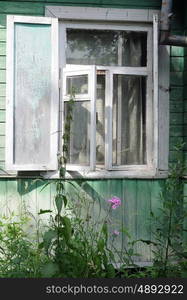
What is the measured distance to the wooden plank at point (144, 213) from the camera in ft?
15.9

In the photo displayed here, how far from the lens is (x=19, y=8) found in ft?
15.8

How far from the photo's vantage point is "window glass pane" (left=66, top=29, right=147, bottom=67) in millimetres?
4906

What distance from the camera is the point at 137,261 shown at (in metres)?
4.85

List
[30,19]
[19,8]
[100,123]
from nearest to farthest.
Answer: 1. [30,19]
2. [19,8]
3. [100,123]

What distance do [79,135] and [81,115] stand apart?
0.19 m

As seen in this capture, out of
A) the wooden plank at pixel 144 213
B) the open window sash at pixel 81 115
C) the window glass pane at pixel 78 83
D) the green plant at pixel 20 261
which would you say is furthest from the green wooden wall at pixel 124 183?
the green plant at pixel 20 261

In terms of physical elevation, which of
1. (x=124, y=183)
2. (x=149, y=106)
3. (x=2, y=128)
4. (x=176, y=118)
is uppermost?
(x=149, y=106)

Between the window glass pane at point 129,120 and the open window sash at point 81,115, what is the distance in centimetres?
26

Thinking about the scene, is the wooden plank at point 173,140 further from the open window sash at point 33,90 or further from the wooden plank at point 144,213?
the open window sash at point 33,90

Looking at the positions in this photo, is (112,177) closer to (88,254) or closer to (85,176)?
(85,176)

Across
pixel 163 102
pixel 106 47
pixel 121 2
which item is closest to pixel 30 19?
pixel 106 47

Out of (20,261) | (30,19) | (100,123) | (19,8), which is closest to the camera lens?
(20,261)

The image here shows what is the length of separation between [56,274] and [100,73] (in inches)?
85.6

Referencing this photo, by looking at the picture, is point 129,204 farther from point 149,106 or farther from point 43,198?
point 149,106
